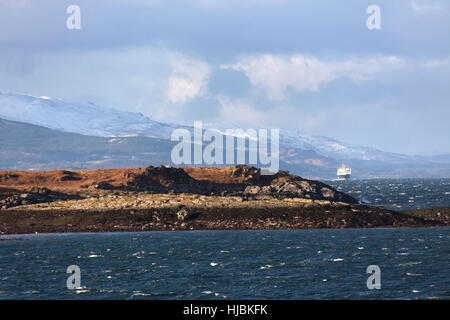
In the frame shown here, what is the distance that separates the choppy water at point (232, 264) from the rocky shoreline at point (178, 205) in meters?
5.03

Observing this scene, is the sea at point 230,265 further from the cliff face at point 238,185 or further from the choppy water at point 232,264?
the cliff face at point 238,185

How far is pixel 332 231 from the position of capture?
288ft

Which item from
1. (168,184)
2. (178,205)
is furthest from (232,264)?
(168,184)

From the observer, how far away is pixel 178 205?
3895 inches

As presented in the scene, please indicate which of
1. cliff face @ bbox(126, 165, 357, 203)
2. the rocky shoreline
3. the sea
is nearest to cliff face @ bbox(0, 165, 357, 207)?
cliff face @ bbox(126, 165, 357, 203)

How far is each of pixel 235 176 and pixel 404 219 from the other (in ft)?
120

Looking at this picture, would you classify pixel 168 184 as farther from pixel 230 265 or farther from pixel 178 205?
pixel 230 265

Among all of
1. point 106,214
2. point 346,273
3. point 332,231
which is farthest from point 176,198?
point 346,273

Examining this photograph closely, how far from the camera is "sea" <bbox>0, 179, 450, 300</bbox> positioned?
158 feet

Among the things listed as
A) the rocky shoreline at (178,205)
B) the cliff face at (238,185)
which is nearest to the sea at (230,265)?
the rocky shoreline at (178,205)

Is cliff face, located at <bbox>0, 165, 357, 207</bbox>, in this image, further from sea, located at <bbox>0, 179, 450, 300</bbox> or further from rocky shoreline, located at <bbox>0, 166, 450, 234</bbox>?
sea, located at <bbox>0, 179, 450, 300</bbox>

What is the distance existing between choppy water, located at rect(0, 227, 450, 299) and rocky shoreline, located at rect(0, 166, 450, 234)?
503 cm

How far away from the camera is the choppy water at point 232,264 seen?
48.1 metres

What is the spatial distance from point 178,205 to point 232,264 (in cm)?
3858
